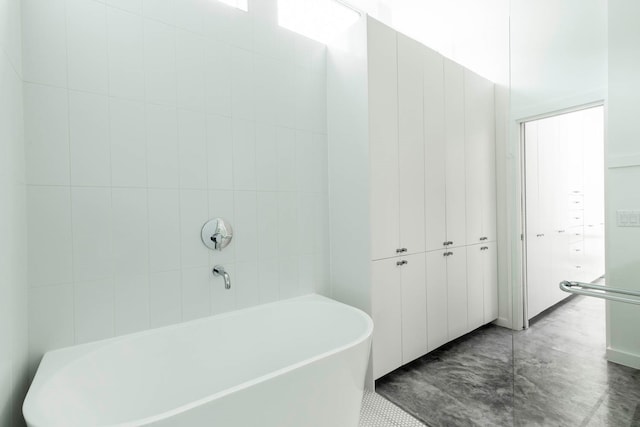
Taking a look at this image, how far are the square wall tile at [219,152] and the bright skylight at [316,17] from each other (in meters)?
0.88

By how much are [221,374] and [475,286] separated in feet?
7.30

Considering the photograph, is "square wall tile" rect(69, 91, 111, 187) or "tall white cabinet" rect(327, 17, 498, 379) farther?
"tall white cabinet" rect(327, 17, 498, 379)

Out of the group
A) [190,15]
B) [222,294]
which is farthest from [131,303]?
[190,15]

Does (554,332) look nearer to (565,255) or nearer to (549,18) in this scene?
(565,255)

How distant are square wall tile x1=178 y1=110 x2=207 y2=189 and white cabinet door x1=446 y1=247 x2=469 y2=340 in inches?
79.4

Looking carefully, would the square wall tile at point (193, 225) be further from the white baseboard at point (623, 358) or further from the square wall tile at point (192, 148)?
the white baseboard at point (623, 358)

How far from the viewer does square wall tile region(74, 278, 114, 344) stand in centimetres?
137

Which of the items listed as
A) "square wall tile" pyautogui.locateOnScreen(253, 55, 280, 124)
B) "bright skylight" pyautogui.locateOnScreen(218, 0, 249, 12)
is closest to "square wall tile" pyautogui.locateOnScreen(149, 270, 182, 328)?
"square wall tile" pyautogui.locateOnScreen(253, 55, 280, 124)

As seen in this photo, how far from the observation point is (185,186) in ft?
5.40

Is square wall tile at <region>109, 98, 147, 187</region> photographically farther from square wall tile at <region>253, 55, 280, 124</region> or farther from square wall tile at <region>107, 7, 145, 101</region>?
square wall tile at <region>253, 55, 280, 124</region>

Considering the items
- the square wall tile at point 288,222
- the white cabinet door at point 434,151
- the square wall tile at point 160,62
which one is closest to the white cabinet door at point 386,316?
the white cabinet door at point 434,151

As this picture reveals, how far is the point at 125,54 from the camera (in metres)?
1.48

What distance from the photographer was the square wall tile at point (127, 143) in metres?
1.45

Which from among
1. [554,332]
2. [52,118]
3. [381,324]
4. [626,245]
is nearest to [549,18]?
[626,245]
